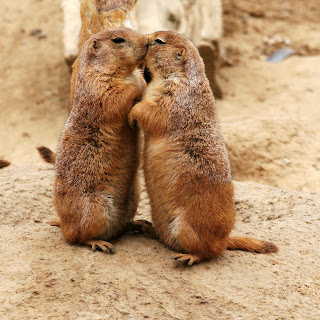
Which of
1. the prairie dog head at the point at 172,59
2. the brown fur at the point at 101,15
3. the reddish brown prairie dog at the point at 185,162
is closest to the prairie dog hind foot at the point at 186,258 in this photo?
the reddish brown prairie dog at the point at 185,162

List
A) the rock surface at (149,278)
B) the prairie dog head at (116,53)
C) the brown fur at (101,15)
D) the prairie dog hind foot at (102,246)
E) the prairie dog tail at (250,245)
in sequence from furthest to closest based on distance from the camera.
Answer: the brown fur at (101,15) < the prairie dog tail at (250,245) < the prairie dog head at (116,53) < the prairie dog hind foot at (102,246) < the rock surface at (149,278)

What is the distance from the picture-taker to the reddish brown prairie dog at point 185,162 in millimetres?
4684

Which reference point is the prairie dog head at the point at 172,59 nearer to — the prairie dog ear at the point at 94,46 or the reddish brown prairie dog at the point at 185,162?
the reddish brown prairie dog at the point at 185,162

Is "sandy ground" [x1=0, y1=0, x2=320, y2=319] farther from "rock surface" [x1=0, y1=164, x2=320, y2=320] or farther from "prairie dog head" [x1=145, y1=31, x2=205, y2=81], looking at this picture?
"prairie dog head" [x1=145, y1=31, x2=205, y2=81]

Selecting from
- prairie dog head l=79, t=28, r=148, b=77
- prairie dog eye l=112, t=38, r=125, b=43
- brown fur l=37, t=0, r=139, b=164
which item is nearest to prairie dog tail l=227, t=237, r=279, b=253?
prairie dog head l=79, t=28, r=148, b=77

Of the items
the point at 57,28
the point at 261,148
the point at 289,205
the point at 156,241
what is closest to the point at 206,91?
the point at 156,241

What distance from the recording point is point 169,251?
4.97 m

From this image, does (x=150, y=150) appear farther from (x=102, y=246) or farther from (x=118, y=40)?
(x=118, y=40)

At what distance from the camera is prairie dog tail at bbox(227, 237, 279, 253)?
5.21 m

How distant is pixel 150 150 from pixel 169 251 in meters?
0.97

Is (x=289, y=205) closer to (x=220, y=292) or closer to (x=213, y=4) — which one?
(x=220, y=292)

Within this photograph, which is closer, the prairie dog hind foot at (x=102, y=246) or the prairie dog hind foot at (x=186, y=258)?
the prairie dog hind foot at (x=186, y=258)

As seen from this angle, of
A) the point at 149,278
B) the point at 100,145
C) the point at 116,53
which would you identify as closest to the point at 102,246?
the point at 149,278

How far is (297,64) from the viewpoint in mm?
12938
